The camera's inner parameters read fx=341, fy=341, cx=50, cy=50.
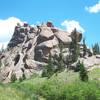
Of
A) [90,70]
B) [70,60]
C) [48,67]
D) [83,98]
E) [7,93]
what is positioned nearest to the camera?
[7,93]

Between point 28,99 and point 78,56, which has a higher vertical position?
point 78,56

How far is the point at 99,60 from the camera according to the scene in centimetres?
17562

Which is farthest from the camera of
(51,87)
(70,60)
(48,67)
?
(70,60)

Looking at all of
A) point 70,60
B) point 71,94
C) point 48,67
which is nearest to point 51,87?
point 71,94

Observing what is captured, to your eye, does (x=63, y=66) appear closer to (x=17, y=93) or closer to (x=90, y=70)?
(x=90, y=70)

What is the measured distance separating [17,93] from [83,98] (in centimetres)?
4438

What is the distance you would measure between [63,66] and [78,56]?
16.9m

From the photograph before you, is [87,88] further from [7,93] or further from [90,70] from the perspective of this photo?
[90,70]

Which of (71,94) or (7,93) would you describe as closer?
(7,93)

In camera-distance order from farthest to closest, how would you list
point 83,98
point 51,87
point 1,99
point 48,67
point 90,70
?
point 48,67 < point 90,70 < point 51,87 < point 83,98 < point 1,99

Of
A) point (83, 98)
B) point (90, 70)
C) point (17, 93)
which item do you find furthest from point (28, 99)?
point (90, 70)

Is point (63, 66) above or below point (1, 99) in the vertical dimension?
above

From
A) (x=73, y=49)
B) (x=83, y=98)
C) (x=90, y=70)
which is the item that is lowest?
(x=83, y=98)

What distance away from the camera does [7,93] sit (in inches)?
1294
